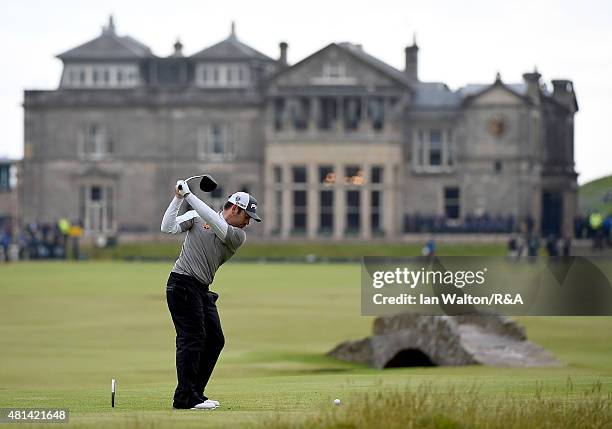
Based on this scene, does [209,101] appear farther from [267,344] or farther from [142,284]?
[267,344]

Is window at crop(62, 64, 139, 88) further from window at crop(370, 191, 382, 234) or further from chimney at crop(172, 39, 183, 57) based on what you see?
window at crop(370, 191, 382, 234)

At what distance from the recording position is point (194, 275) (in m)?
15.9

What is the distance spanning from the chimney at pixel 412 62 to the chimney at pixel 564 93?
341 inches

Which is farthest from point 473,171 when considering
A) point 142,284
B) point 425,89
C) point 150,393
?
point 150,393

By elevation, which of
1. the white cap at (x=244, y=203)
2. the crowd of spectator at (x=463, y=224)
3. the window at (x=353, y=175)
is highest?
the window at (x=353, y=175)

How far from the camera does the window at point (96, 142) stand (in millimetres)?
103625

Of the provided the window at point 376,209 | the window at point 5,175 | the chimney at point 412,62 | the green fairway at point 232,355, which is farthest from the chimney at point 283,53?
the green fairway at point 232,355

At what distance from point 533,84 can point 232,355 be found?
7326 centimetres

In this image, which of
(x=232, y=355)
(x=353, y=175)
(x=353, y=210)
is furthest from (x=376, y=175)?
(x=232, y=355)

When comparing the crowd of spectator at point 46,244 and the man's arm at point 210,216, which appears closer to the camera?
the man's arm at point 210,216

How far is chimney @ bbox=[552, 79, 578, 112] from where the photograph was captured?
4195 inches

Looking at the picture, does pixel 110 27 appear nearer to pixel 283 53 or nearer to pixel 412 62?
pixel 283 53

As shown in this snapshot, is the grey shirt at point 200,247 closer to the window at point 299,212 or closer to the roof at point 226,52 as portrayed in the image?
the window at point 299,212

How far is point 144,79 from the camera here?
347 ft
